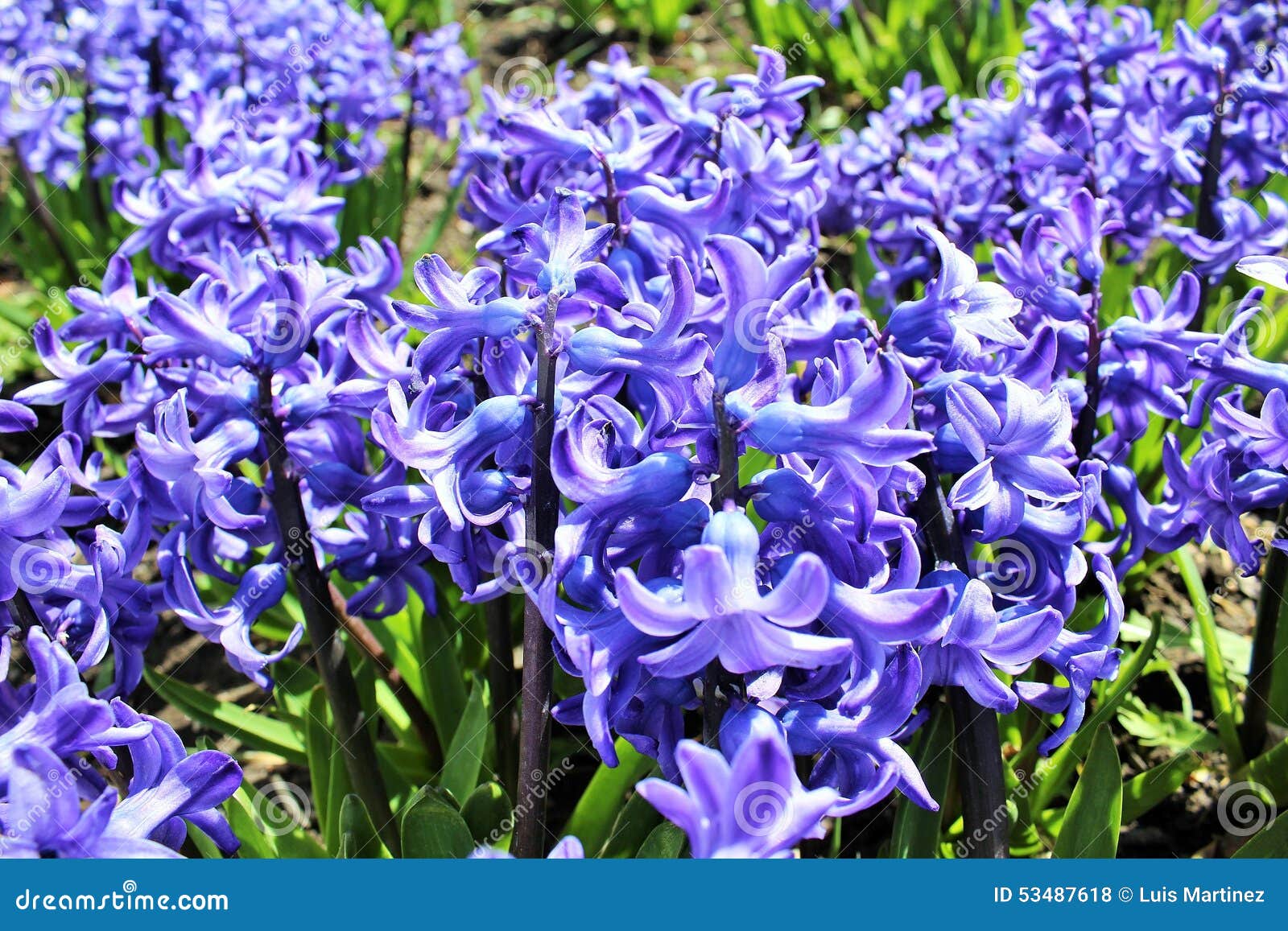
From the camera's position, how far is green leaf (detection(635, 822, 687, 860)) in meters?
1.70

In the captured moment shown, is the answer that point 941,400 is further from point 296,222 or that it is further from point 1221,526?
point 296,222

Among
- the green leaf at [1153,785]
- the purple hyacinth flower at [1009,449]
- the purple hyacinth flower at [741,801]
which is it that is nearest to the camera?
the purple hyacinth flower at [741,801]

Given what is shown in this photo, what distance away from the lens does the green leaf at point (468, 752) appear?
2.11m

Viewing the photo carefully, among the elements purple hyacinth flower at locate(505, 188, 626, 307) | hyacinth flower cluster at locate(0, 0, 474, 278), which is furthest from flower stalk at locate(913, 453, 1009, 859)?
hyacinth flower cluster at locate(0, 0, 474, 278)

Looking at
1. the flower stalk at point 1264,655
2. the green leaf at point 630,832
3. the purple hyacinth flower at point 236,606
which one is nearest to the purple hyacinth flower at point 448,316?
the purple hyacinth flower at point 236,606

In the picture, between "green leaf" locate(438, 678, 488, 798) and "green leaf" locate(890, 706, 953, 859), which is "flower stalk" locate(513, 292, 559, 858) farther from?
"green leaf" locate(890, 706, 953, 859)

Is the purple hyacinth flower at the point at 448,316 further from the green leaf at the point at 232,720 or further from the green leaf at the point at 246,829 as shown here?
the green leaf at the point at 232,720

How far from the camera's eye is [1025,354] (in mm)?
1740

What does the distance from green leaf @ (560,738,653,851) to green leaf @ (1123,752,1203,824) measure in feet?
3.30

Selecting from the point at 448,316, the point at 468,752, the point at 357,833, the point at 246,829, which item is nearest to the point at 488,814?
the point at 468,752

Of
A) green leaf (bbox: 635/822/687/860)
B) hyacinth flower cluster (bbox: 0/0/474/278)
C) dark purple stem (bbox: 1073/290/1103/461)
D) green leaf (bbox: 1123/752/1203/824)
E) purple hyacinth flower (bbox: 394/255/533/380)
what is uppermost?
hyacinth flower cluster (bbox: 0/0/474/278)

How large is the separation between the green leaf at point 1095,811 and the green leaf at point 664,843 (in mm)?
693

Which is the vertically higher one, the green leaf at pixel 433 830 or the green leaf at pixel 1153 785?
the green leaf at pixel 433 830

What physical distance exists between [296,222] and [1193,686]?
2523 mm
